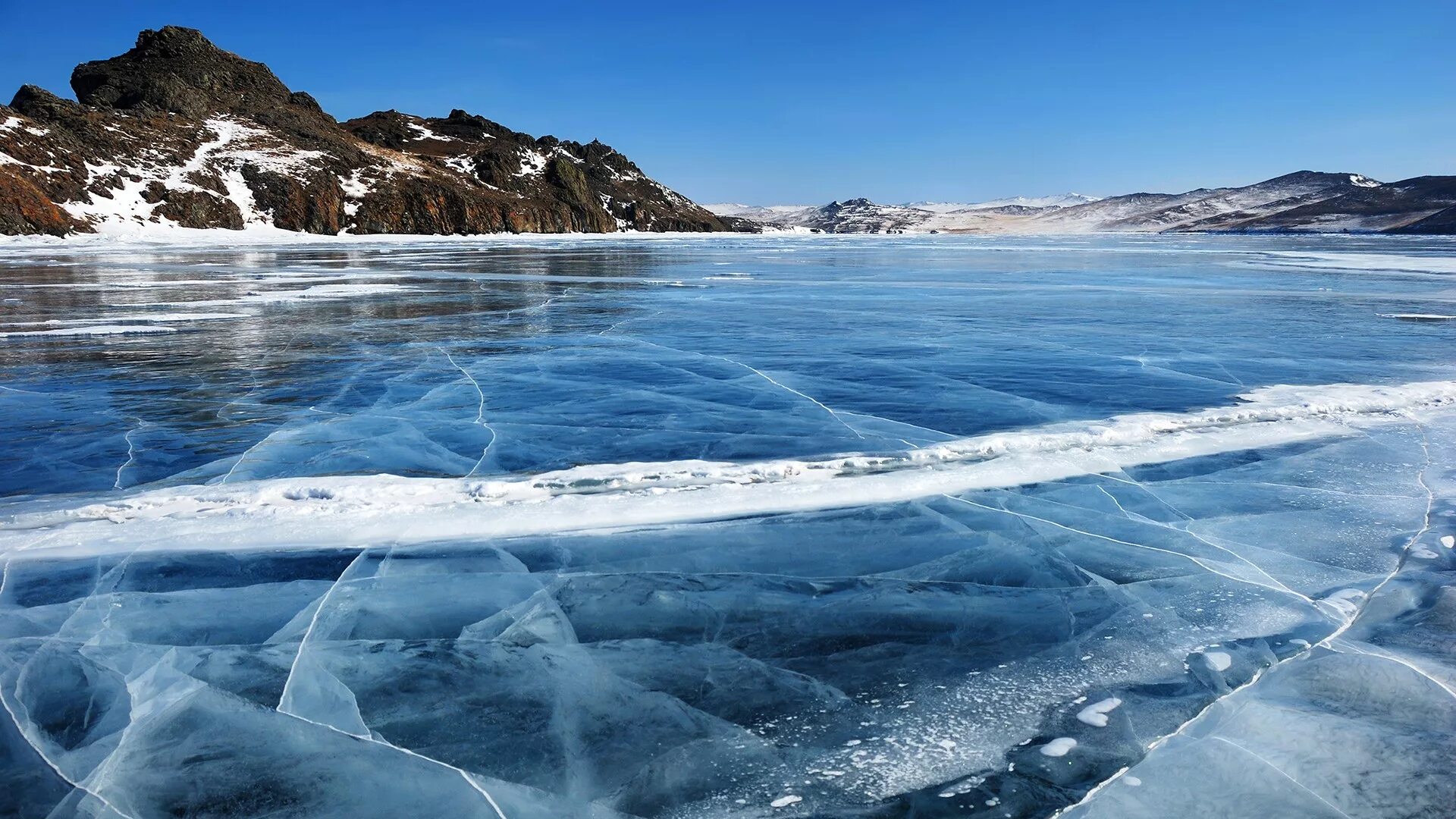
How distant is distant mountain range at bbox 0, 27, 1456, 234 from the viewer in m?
53.3

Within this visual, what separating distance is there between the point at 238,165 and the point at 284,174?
3.94 meters

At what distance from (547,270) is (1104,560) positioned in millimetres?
20702

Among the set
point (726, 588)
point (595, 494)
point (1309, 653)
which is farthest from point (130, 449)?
point (1309, 653)

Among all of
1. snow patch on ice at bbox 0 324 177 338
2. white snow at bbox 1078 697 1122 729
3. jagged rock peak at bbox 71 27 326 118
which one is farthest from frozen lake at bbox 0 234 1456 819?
jagged rock peak at bbox 71 27 326 118

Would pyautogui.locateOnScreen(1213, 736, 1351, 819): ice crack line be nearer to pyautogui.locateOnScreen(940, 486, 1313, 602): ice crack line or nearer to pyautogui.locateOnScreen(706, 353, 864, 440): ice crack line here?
pyautogui.locateOnScreen(940, 486, 1313, 602): ice crack line

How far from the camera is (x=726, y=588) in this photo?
10.6 feet

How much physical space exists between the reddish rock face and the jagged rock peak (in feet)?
0.67

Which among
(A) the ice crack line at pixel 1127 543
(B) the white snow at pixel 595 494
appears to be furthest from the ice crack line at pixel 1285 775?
(B) the white snow at pixel 595 494

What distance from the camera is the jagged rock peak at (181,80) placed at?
82438 millimetres

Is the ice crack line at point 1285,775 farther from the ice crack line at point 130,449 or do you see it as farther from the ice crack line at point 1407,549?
the ice crack line at point 130,449

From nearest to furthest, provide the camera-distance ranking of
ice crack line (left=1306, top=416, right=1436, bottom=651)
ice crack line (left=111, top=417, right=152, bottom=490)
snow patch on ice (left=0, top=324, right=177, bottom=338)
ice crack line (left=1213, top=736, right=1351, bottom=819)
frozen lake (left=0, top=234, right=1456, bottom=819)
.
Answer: ice crack line (left=1213, top=736, right=1351, bottom=819)
frozen lake (left=0, top=234, right=1456, bottom=819)
ice crack line (left=1306, top=416, right=1436, bottom=651)
ice crack line (left=111, top=417, right=152, bottom=490)
snow patch on ice (left=0, top=324, right=177, bottom=338)

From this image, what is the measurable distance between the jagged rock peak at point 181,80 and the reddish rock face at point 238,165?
0.20m

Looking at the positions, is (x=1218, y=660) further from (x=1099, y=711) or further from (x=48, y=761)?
(x=48, y=761)

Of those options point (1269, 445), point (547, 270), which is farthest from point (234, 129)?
point (1269, 445)
